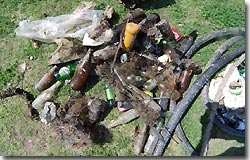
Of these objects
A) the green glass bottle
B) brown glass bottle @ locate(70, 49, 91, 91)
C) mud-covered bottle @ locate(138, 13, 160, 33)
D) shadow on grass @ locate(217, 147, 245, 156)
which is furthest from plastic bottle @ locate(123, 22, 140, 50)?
shadow on grass @ locate(217, 147, 245, 156)

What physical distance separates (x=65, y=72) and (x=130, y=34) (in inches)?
48.1

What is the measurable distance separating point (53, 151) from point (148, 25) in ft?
8.42

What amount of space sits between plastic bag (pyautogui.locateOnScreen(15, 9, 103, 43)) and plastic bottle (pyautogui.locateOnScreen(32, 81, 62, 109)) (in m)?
0.87

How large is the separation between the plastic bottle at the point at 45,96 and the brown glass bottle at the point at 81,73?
30 cm

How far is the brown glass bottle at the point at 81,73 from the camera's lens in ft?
26.1

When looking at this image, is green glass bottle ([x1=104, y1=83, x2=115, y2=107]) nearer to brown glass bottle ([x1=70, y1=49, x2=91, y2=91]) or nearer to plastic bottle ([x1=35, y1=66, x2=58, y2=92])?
brown glass bottle ([x1=70, y1=49, x2=91, y2=91])

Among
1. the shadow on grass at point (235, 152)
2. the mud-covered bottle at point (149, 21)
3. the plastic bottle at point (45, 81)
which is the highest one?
the mud-covered bottle at point (149, 21)

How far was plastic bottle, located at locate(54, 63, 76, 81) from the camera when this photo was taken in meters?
8.06

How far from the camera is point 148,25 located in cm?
824

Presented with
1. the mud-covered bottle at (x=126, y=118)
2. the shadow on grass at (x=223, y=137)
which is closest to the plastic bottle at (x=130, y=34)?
the mud-covered bottle at (x=126, y=118)

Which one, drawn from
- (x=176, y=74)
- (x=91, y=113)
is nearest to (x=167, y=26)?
(x=176, y=74)

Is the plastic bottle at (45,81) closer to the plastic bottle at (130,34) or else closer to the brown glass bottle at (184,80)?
the plastic bottle at (130,34)

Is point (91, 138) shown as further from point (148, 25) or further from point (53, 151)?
point (148, 25)

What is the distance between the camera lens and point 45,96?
26.2 feet
